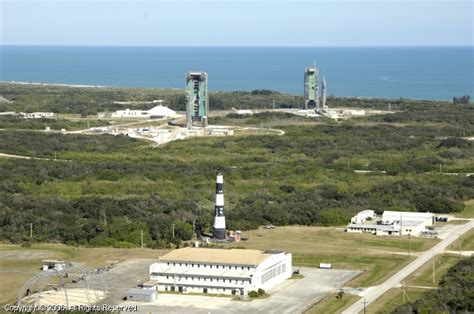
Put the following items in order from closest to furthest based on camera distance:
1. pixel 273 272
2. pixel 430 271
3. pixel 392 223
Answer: pixel 273 272 < pixel 430 271 < pixel 392 223

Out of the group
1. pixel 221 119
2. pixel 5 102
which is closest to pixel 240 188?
pixel 221 119

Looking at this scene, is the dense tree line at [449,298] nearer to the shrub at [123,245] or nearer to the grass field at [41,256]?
the grass field at [41,256]

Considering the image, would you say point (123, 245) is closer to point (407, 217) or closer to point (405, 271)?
point (405, 271)

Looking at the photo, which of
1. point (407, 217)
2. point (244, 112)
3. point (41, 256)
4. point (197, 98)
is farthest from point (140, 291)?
point (244, 112)

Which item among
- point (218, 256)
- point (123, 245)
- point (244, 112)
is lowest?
point (123, 245)

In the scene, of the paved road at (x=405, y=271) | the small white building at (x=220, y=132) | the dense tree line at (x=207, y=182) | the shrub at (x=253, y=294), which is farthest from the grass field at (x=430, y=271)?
the small white building at (x=220, y=132)

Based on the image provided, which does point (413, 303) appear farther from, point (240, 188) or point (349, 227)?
point (240, 188)

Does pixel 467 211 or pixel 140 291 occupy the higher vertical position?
pixel 467 211
